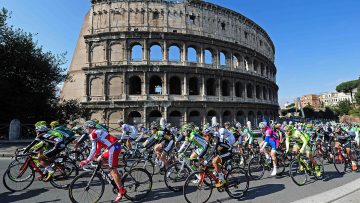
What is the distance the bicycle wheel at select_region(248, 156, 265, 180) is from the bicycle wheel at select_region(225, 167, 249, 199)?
1.57 meters

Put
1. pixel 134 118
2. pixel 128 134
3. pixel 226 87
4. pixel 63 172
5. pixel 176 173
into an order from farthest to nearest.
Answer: pixel 226 87, pixel 134 118, pixel 128 134, pixel 63 172, pixel 176 173

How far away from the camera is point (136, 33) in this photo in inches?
1018

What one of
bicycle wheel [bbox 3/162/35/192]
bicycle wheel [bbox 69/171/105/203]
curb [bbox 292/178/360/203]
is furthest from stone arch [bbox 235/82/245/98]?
bicycle wheel [bbox 69/171/105/203]

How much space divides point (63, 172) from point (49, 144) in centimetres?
93

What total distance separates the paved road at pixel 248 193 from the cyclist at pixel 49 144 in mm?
555

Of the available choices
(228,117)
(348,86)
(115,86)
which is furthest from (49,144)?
(348,86)

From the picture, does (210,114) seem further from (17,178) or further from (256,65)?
(17,178)

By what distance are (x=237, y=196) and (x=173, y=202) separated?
156 centimetres

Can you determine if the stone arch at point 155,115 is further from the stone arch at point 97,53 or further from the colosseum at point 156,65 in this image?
the stone arch at point 97,53

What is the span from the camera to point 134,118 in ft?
83.8

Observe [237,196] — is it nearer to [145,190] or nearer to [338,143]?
[145,190]

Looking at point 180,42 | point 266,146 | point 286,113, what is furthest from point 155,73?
point 286,113

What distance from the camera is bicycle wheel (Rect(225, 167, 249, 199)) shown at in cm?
536

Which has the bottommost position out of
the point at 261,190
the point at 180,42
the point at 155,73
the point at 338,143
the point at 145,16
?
the point at 261,190
